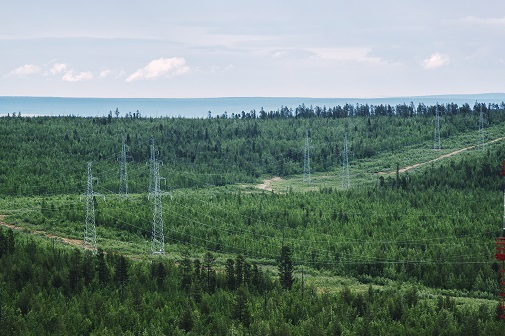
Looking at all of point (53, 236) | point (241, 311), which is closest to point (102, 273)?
point (241, 311)

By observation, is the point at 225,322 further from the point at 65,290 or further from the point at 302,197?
the point at 302,197

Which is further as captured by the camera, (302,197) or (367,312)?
(302,197)

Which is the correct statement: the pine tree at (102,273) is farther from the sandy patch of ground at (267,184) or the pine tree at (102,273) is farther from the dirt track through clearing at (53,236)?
the sandy patch of ground at (267,184)

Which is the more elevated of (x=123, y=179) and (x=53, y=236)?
(x=123, y=179)

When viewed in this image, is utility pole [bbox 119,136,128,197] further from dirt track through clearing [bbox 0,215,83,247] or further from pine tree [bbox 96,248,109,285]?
pine tree [bbox 96,248,109,285]

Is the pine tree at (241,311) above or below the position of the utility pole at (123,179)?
below

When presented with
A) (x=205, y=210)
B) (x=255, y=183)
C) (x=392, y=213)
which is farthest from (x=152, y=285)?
(x=255, y=183)

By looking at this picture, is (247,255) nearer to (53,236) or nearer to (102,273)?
(102,273)

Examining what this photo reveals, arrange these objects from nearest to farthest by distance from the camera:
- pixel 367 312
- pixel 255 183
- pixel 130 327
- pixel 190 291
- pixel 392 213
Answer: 1. pixel 130 327
2. pixel 367 312
3. pixel 190 291
4. pixel 392 213
5. pixel 255 183

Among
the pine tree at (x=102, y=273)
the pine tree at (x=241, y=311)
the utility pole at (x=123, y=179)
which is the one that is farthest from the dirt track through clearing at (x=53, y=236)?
the pine tree at (x=241, y=311)
